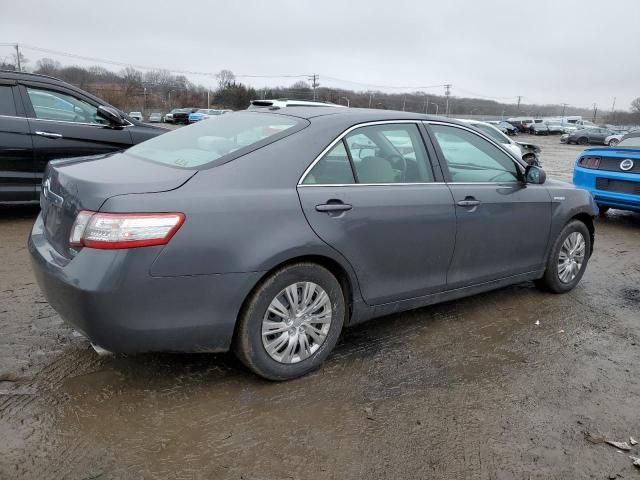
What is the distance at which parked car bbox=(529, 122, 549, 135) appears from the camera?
2152 inches

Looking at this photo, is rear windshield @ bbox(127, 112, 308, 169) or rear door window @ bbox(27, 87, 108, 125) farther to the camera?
rear door window @ bbox(27, 87, 108, 125)

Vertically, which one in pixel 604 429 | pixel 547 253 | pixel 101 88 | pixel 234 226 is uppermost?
pixel 101 88

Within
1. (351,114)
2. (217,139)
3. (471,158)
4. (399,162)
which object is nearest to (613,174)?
(471,158)

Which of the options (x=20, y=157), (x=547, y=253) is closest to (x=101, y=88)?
(x=20, y=157)

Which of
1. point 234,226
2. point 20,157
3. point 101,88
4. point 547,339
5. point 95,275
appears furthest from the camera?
point 101,88

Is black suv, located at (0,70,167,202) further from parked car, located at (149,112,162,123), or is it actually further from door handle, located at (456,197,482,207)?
parked car, located at (149,112,162,123)

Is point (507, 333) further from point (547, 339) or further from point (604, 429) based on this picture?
point (604, 429)

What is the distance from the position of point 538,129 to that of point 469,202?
56417 mm

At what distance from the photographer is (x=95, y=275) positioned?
242 centimetres

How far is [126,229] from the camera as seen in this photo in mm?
2420

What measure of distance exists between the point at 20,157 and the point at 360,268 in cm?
471

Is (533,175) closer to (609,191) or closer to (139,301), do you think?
(139,301)

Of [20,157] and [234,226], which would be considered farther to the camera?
[20,157]

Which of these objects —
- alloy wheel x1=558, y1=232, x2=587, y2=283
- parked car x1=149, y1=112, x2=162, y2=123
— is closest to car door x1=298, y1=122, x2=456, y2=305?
alloy wheel x1=558, y1=232, x2=587, y2=283
